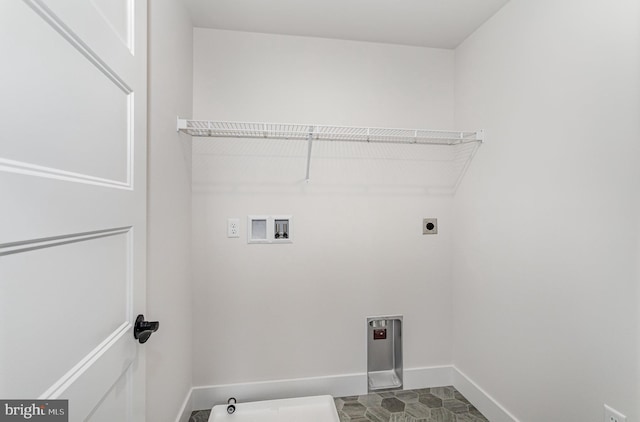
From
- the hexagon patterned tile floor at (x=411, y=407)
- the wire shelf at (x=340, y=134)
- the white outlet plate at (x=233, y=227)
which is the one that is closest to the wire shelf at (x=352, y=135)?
the wire shelf at (x=340, y=134)

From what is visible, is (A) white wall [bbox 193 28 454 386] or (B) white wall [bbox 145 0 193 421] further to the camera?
(A) white wall [bbox 193 28 454 386]

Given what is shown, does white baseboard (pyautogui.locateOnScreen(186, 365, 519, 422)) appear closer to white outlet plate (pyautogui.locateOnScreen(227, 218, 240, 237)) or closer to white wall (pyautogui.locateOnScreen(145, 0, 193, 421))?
white wall (pyautogui.locateOnScreen(145, 0, 193, 421))

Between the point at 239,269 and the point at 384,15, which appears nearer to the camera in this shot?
the point at 384,15

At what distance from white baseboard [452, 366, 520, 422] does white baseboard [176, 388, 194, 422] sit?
1740 mm

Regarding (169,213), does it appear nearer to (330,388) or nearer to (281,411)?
(281,411)

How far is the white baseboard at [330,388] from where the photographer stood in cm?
173

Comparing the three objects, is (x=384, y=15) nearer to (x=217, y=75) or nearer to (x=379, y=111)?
(x=379, y=111)

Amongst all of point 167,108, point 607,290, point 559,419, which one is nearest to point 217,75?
point 167,108

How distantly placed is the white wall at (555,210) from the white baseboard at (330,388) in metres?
0.12

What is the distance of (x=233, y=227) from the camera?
5.91 feet

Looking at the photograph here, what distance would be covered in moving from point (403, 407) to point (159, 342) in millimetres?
1494

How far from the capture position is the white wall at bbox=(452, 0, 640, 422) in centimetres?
103

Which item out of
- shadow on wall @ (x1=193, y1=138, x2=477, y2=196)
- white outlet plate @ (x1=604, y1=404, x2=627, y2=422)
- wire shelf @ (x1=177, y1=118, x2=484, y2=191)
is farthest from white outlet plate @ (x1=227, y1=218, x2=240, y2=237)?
white outlet plate @ (x1=604, y1=404, x2=627, y2=422)

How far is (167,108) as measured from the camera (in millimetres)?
1327
